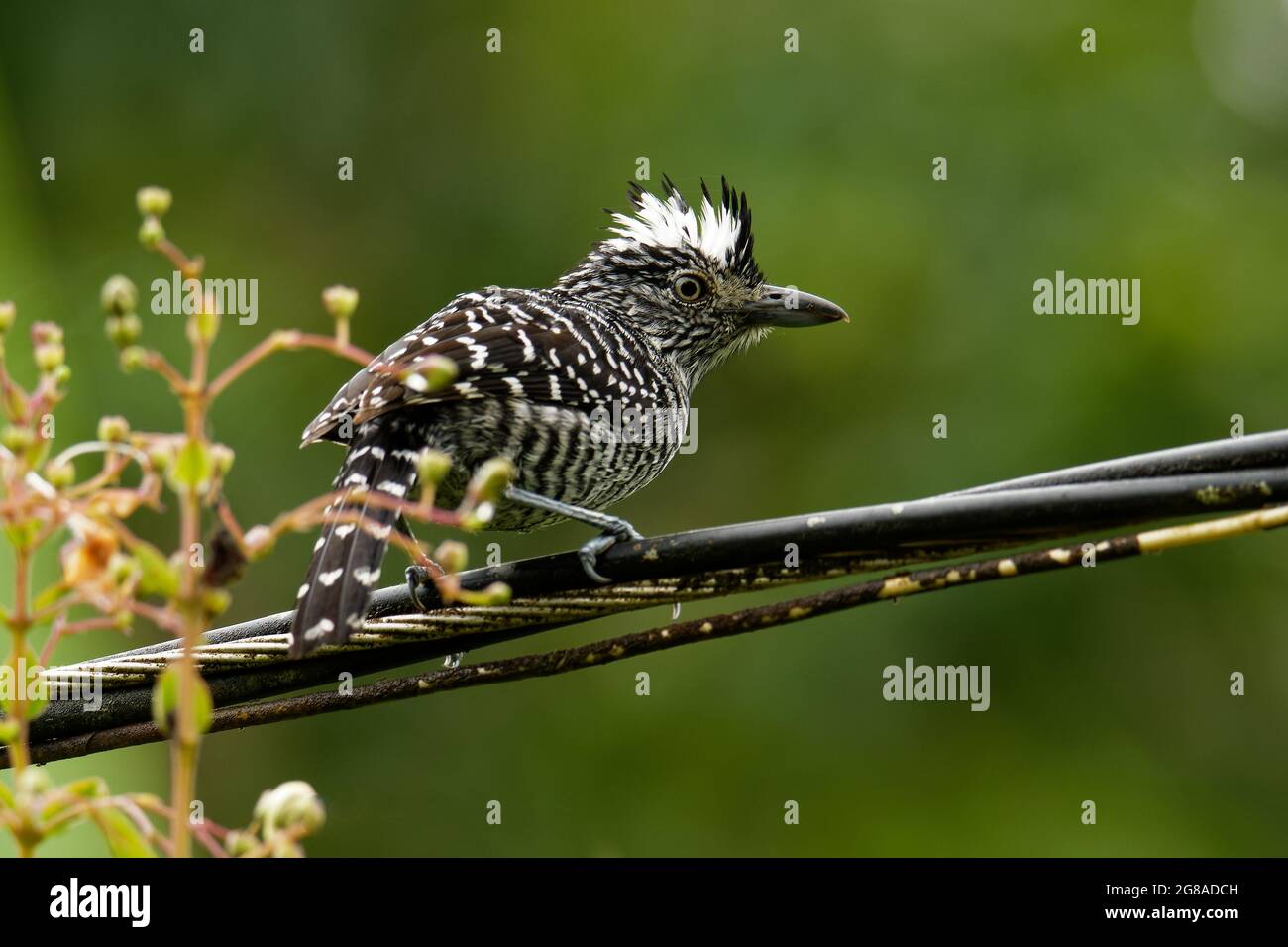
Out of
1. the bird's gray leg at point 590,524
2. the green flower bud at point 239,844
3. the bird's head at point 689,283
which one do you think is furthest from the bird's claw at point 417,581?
the green flower bud at point 239,844

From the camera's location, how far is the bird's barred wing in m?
3.66

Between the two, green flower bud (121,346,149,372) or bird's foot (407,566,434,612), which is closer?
green flower bud (121,346,149,372)

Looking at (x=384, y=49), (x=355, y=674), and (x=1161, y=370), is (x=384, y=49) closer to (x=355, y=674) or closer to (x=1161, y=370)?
(x=1161, y=370)

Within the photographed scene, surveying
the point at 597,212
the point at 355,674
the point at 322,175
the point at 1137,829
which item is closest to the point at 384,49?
the point at 322,175

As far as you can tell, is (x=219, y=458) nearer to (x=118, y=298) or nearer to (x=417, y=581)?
(x=118, y=298)

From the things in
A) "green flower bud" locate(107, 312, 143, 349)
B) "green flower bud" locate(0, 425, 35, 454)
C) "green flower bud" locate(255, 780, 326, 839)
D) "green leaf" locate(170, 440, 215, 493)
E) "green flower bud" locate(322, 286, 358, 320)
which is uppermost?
"green flower bud" locate(322, 286, 358, 320)

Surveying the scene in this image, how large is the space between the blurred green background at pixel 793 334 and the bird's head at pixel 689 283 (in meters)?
2.96

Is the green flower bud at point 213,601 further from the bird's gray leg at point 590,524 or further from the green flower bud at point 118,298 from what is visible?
the bird's gray leg at point 590,524

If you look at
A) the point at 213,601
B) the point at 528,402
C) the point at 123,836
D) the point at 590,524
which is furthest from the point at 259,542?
the point at 528,402

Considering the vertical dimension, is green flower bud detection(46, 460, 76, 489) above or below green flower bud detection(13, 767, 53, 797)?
above

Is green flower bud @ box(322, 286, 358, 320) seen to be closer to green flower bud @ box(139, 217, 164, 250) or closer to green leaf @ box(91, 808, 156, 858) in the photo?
green flower bud @ box(139, 217, 164, 250)

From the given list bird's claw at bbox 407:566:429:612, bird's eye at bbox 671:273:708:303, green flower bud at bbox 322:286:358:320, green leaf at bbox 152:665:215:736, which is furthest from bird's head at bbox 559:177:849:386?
green leaf at bbox 152:665:215:736

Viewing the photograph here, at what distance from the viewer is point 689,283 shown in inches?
200

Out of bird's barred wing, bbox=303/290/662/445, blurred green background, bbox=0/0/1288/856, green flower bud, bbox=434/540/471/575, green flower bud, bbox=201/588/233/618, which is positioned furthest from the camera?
blurred green background, bbox=0/0/1288/856
